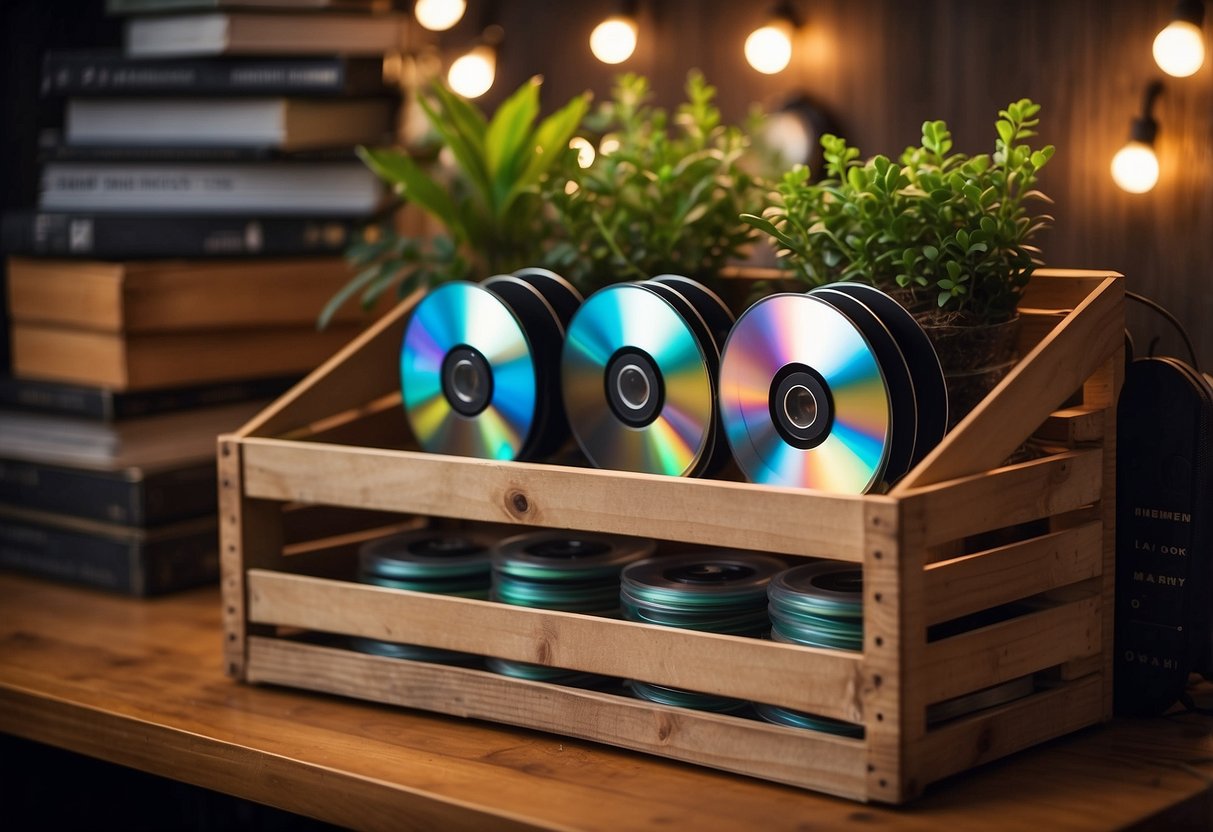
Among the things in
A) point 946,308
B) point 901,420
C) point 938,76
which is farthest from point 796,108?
point 901,420

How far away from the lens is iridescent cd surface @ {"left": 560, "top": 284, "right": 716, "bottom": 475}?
1.16 m

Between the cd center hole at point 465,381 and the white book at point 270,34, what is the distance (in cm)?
58

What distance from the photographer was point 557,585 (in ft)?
3.89

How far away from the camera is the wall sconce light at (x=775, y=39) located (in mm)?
1535

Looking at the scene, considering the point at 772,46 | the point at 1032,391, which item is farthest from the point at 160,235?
the point at 1032,391

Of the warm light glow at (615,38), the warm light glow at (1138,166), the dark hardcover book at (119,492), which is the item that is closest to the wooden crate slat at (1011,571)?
the warm light glow at (1138,166)

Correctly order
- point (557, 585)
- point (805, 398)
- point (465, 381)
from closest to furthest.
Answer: point (805, 398) < point (557, 585) < point (465, 381)

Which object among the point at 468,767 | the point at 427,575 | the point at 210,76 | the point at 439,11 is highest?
the point at 439,11

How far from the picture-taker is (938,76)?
1.46m

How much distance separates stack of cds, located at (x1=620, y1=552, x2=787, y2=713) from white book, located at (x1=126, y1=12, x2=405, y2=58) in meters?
0.83

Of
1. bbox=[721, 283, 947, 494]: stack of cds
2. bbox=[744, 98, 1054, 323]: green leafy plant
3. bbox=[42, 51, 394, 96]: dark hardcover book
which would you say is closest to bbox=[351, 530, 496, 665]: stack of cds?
bbox=[721, 283, 947, 494]: stack of cds

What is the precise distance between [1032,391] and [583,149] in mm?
673

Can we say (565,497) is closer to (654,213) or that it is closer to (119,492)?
(654,213)

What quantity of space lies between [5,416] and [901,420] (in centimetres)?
118
